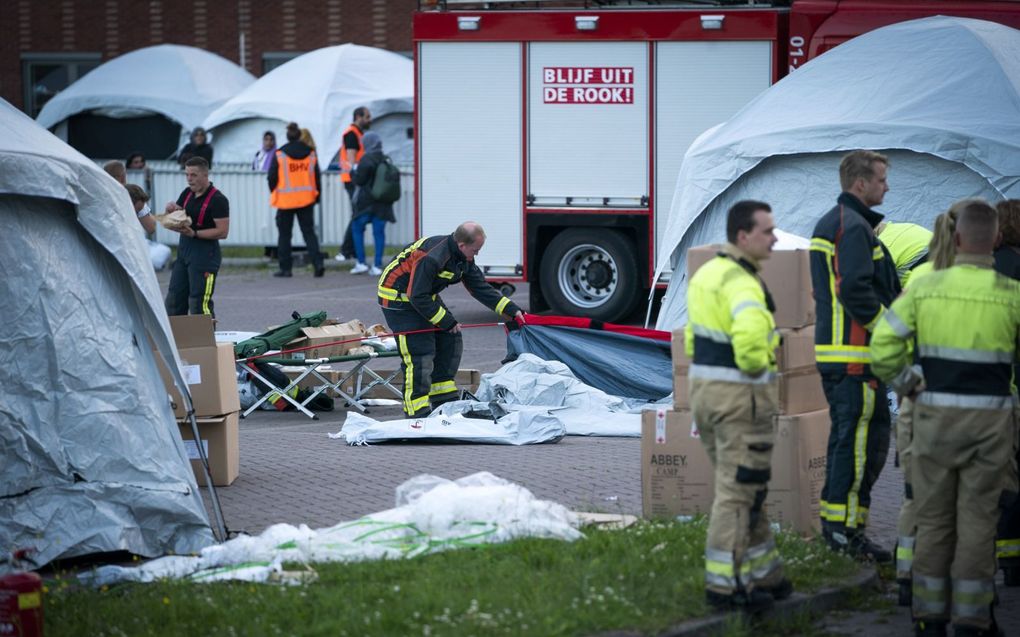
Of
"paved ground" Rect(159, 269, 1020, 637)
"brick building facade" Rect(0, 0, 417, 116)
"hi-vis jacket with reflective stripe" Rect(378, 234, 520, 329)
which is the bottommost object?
"paved ground" Rect(159, 269, 1020, 637)

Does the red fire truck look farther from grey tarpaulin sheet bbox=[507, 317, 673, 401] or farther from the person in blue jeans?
the person in blue jeans

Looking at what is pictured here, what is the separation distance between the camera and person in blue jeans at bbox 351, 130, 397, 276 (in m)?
21.0

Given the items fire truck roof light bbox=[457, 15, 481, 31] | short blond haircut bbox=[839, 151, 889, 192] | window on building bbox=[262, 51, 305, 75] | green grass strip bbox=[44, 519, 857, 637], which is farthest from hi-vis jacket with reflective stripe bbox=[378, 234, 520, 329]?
window on building bbox=[262, 51, 305, 75]

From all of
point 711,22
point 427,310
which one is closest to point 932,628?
point 427,310

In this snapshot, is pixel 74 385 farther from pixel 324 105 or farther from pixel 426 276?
pixel 324 105

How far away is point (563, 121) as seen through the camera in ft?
52.9

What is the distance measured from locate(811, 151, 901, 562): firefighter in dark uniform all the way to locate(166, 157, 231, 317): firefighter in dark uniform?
21.6ft

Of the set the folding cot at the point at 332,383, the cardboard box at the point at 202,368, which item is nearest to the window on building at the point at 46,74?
the folding cot at the point at 332,383

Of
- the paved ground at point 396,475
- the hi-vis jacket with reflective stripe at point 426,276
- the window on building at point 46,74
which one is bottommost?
the paved ground at point 396,475

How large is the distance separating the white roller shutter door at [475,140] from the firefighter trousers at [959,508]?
10.3 metres

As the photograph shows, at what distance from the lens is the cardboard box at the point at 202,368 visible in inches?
352

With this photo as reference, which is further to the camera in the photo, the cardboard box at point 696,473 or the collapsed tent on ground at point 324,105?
the collapsed tent on ground at point 324,105

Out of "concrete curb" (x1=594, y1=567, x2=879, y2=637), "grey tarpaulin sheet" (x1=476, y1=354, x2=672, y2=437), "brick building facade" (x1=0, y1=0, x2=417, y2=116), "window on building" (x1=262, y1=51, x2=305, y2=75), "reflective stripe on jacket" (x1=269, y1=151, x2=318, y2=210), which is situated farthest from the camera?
"window on building" (x1=262, y1=51, x2=305, y2=75)

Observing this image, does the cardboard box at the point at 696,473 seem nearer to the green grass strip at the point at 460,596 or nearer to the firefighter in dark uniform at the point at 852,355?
the firefighter in dark uniform at the point at 852,355
